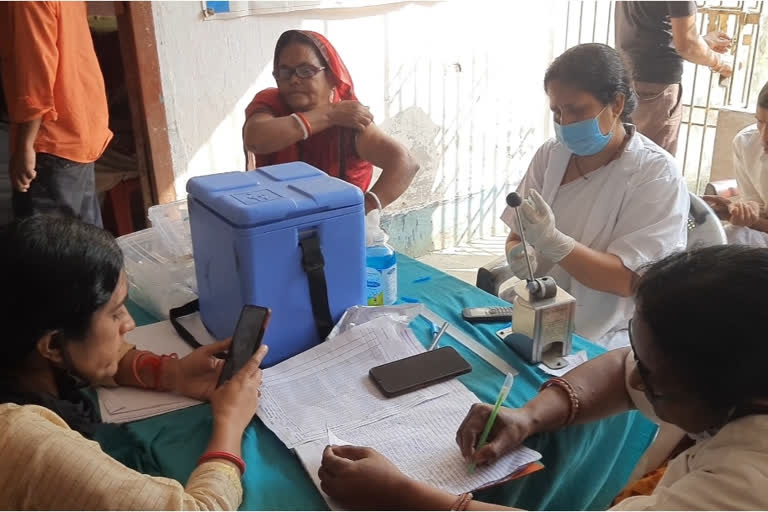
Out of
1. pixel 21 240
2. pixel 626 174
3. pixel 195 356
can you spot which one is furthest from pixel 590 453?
pixel 21 240

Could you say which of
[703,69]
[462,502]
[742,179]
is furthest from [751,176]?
[703,69]

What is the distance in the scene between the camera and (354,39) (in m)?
3.08

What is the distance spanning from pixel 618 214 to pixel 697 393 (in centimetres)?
99

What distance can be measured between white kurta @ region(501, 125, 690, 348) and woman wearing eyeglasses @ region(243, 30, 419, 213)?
440 mm

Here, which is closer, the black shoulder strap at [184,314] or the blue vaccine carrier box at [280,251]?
the blue vaccine carrier box at [280,251]

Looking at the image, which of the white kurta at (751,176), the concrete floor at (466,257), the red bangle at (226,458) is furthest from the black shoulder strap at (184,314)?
the concrete floor at (466,257)

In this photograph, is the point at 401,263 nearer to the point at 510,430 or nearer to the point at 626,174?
the point at 626,174

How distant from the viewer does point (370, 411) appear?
109cm

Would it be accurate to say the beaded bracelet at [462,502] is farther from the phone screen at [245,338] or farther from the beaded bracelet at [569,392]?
the phone screen at [245,338]

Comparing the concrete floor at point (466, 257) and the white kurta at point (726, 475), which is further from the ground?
the white kurta at point (726, 475)

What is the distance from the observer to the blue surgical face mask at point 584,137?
1.69m

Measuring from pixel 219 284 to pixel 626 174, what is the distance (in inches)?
41.8

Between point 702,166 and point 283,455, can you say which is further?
Result: point 702,166

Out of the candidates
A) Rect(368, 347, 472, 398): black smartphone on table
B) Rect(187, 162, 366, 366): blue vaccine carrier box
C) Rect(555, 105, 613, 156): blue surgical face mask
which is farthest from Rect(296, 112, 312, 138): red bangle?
Rect(368, 347, 472, 398): black smartphone on table
